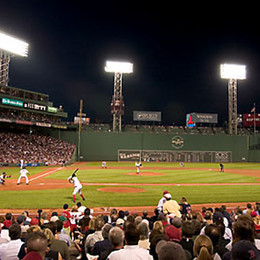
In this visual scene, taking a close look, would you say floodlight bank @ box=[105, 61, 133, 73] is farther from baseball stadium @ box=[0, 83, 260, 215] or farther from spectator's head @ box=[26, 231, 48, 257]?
spectator's head @ box=[26, 231, 48, 257]

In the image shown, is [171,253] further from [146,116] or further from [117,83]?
[146,116]

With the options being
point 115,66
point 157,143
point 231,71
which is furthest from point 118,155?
point 231,71

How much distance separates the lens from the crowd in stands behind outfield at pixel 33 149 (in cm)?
4241

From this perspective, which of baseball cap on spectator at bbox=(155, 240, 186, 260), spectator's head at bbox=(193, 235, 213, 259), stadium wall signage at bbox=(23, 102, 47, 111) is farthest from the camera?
stadium wall signage at bbox=(23, 102, 47, 111)

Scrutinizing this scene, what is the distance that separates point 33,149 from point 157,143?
26.4 meters

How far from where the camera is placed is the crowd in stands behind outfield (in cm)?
4241

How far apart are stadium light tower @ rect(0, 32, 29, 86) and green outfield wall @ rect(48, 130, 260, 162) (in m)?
16.7

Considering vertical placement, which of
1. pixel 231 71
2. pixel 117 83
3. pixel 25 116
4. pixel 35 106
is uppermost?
pixel 231 71

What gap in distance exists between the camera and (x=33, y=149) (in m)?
47.3

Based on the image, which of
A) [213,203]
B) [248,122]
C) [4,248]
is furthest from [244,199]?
[248,122]

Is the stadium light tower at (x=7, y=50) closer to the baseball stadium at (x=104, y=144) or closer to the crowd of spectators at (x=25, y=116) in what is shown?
the baseball stadium at (x=104, y=144)

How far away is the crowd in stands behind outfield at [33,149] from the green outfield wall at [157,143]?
3652 millimetres

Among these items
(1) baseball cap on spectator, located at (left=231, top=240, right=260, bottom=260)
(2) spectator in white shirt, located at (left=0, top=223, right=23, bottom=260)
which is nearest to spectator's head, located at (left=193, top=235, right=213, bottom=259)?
(1) baseball cap on spectator, located at (left=231, top=240, right=260, bottom=260)

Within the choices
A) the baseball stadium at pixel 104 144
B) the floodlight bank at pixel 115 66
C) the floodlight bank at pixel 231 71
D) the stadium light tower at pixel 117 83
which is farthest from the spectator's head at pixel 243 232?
the floodlight bank at pixel 231 71
